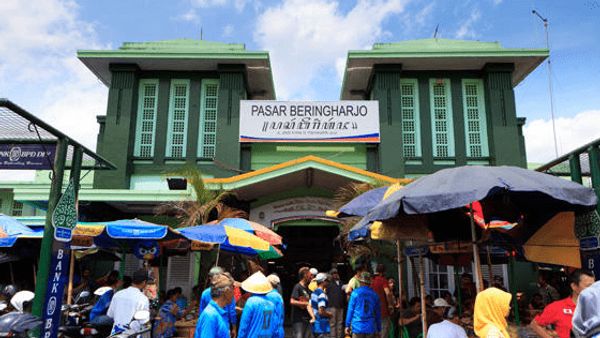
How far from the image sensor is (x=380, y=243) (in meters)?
12.2

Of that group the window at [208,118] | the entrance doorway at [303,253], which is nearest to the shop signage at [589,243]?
the entrance doorway at [303,253]

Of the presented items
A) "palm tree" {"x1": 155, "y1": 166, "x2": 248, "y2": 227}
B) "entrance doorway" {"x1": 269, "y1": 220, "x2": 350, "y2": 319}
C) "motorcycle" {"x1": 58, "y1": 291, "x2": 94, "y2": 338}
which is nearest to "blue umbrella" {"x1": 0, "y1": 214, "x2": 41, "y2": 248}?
"motorcycle" {"x1": 58, "y1": 291, "x2": 94, "y2": 338}

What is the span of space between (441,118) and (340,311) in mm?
9342

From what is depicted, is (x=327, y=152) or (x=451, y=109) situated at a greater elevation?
(x=451, y=109)

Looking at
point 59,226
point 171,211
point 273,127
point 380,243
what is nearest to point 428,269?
point 380,243

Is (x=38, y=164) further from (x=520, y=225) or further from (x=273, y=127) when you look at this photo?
(x=273, y=127)

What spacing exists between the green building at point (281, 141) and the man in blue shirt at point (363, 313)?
7.46m

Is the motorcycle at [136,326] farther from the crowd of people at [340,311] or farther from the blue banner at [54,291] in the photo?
the blue banner at [54,291]

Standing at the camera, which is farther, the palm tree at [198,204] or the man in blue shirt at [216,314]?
the palm tree at [198,204]

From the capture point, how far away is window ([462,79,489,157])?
16.3 meters

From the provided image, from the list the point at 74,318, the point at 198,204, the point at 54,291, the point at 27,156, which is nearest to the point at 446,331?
the point at 54,291

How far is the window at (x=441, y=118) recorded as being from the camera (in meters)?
16.3

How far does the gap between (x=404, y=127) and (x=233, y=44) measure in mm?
6981

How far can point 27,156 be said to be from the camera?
22.2 feet
